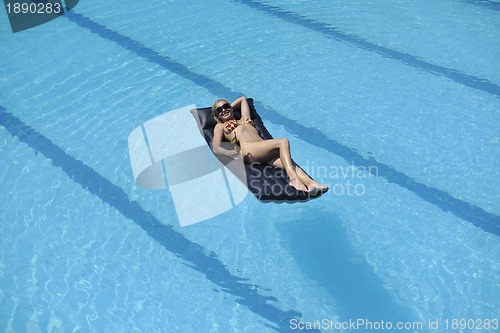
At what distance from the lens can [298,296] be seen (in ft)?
12.4

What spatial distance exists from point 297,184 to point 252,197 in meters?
0.45

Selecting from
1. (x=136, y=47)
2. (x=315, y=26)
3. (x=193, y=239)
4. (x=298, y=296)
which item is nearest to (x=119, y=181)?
(x=193, y=239)

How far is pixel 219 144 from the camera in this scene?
4.65 metres

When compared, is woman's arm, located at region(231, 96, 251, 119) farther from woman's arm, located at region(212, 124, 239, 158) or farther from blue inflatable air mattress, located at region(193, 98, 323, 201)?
woman's arm, located at region(212, 124, 239, 158)

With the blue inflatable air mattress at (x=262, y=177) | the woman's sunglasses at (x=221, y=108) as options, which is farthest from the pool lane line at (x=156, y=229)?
the woman's sunglasses at (x=221, y=108)

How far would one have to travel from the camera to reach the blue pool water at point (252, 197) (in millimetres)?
3758

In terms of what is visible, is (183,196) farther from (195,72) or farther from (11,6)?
(11,6)

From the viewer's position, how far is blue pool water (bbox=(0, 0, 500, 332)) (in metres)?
3.76

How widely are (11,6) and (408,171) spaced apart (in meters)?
4.90

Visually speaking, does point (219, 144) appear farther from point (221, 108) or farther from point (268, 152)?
point (268, 152)

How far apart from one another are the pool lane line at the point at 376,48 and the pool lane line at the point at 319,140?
1.55m

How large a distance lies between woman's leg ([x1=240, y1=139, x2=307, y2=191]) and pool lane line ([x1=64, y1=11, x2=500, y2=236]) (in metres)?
0.69

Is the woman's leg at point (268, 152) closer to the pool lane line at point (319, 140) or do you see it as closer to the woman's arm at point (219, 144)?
the woman's arm at point (219, 144)

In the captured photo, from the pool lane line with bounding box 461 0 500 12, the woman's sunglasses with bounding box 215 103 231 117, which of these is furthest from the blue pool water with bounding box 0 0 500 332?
the woman's sunglasses with bounding box 215 103 231 117
